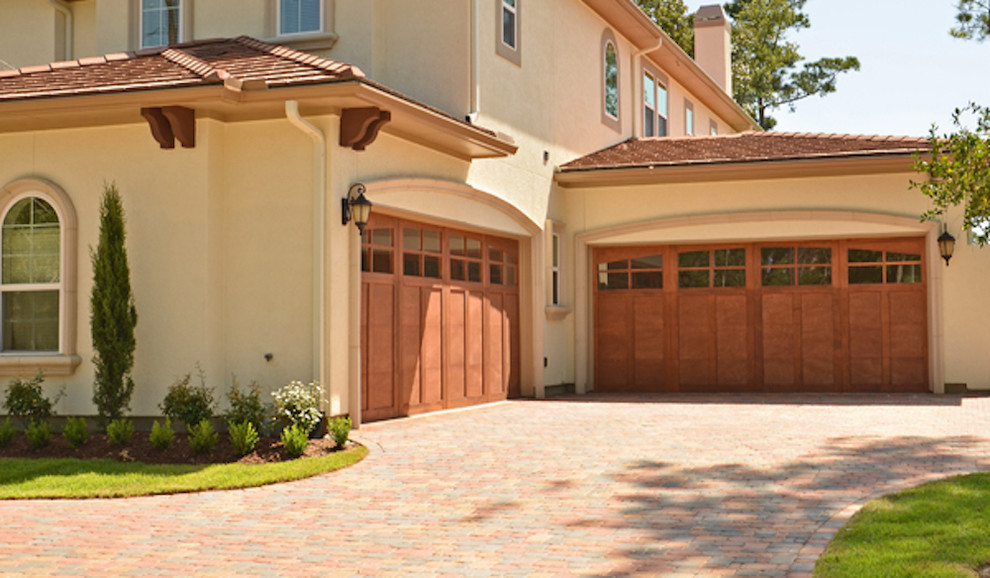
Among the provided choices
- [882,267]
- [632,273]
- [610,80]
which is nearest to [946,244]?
[882,267]

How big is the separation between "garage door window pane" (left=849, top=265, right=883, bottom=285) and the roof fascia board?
165 centimetres

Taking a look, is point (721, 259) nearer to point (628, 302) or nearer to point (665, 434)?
point (628, 302)

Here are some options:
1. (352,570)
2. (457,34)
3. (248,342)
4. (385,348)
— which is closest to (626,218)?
(457,34)

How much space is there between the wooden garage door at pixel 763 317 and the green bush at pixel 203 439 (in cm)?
986

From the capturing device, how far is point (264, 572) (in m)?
6.31

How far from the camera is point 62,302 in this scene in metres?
12.6

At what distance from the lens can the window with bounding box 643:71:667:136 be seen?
23.9 metres

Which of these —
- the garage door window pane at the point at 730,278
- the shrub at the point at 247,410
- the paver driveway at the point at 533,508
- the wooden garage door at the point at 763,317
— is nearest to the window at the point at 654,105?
the wooden garage door at the point at 763,317

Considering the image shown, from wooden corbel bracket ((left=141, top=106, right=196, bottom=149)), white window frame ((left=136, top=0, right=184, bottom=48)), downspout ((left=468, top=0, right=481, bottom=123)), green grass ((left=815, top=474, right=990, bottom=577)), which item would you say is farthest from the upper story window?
green grass ((left=815, top=474, right=990, bottom=577))

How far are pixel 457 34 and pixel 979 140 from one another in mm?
9020

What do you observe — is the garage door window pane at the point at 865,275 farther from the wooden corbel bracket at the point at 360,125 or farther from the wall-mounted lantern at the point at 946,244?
the wooden corbel bracket at the point at 360,125

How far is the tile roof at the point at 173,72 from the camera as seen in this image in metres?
11.7

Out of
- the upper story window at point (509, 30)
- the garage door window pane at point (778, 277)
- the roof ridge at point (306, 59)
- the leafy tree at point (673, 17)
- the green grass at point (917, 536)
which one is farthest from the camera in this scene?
Answer: the leafy tree at point (673, 17)

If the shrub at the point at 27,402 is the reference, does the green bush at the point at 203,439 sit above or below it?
below
